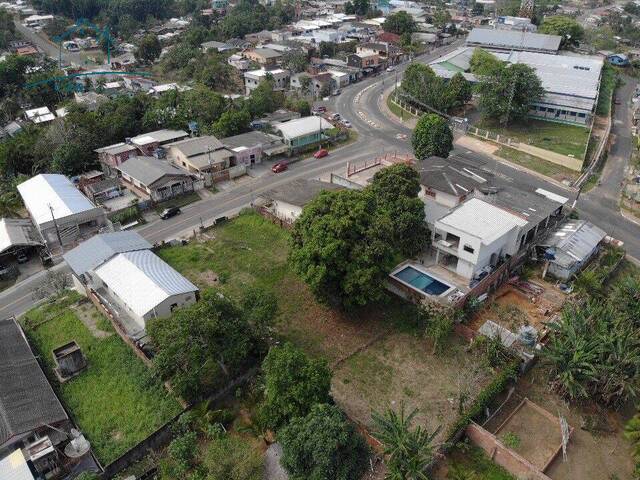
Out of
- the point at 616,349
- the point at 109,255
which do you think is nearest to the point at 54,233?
the point at 109,255

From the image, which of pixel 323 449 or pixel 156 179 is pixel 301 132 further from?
pixel 323 449

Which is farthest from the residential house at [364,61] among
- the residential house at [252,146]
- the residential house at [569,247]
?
the residential house at [569,247]

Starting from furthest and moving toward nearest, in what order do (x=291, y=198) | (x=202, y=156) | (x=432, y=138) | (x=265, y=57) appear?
1. (x=265, y=57)
2. (x=202, y=156)
3. (x=432, y=138)
4. (x=291, y=198)

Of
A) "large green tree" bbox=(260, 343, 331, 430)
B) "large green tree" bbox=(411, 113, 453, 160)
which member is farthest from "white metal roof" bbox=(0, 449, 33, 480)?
"large green tree" bbox=(411, 113, 453, 160)

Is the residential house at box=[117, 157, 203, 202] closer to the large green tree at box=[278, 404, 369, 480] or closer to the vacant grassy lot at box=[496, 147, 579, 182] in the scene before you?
the large green tree at box=[278, 404, 369, 480]

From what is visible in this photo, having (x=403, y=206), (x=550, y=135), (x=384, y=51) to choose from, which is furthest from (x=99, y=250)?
(x=384, y=51)

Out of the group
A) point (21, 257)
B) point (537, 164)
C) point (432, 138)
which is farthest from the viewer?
point (537, 164)

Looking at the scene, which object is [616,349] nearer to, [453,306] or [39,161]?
[453,306]
